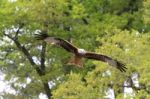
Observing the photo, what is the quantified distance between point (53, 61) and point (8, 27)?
Result: 3187mm

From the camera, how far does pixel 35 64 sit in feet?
110

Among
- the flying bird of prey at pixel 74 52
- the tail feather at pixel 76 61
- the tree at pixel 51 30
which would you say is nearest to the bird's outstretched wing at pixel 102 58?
the flying bird of prey at pixel 74 52

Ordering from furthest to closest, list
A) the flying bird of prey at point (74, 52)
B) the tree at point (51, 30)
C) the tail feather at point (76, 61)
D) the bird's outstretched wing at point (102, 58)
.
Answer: the tree at point (51, 30) < the bird's outstretched wing at point (102, 58) < the flying bird of prey at point (74, 52) < the tail feather at point (76, 61)

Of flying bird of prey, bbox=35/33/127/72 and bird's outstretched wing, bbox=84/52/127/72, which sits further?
bird's outstretched wing, bbox=84/52/127/72

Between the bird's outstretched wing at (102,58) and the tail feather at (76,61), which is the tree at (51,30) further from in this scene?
the tail feather at (76,61)

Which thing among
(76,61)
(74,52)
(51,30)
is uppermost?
(51,30)

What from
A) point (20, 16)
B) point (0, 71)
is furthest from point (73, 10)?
point (0, 71)

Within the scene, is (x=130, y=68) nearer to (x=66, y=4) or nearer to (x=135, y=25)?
(x=66, y=4)

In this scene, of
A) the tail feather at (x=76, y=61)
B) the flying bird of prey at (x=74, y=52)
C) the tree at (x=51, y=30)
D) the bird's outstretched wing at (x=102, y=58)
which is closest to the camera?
the tail feather at (x=76, y=61)

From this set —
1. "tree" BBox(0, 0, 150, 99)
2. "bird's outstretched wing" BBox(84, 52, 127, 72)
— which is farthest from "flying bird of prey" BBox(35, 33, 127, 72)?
"tree" BBox(0, 0, 150, 99)

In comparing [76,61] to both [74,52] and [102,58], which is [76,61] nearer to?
[74,52]

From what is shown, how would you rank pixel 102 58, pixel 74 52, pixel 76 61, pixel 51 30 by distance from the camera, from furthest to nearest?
pixel 51 30 → pixel 102 58 → pixel 74 52 → pixel 76 61

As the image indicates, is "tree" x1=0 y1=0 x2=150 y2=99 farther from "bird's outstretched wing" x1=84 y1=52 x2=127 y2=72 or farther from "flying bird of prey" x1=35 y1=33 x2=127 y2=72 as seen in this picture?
A: "flying bird of prey" x1=35 y1=33 x2=127 y2=72

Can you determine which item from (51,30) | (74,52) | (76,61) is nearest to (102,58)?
(74,52)
